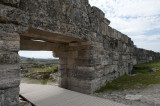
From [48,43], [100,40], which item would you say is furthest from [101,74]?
[48,43]

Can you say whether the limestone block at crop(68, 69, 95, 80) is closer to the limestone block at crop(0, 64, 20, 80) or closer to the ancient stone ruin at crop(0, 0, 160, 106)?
Result: the ancient stone ruin at crop(0, 0, 160, 106)

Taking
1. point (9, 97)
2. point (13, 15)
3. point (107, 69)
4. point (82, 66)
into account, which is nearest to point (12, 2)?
point (13, 15)

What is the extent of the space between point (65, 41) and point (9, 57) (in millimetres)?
2630

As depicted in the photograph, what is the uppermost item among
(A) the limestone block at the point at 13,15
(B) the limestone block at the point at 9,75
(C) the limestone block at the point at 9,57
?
(A) the limestone block at the point at 13,15

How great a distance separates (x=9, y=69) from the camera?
7.52 ft

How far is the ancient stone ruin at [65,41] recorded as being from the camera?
2.30 m

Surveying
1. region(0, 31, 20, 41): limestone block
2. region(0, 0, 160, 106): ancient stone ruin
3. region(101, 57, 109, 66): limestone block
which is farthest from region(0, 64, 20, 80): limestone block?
region(101, 57, 109, 66): limestone block

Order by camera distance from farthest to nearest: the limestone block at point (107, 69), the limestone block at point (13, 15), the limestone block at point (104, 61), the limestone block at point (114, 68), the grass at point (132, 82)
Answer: the limestone block at point (114, 68) < the limestone block at point (107, 69) < the limestone block at point (104, 61) < the grass at point (132, 82) < the limestone block at point (13, 15)

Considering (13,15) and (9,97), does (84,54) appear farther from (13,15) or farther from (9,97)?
(9,97)

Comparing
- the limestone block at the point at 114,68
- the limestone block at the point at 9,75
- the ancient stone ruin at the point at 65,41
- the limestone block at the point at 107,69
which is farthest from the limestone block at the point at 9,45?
the limestone block at the point at 114,68

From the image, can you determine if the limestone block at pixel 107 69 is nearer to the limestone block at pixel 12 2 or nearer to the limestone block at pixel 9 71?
the limestone block at pixel 9 71

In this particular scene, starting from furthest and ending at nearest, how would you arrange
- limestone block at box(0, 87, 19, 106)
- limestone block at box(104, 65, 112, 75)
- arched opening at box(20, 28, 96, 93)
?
limestone block at box(104, 65, 112, 75), arched opening at box(20, 28, 96, 93), limestone block at box(0, 87, 19, 106)

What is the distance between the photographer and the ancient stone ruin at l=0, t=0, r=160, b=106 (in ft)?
7.55

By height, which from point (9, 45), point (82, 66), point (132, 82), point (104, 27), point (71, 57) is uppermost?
point (104, 27)
